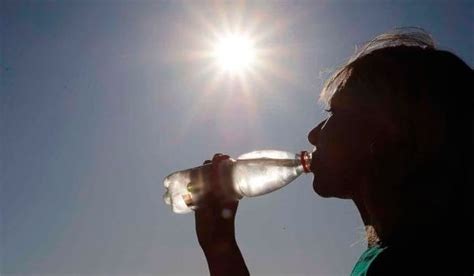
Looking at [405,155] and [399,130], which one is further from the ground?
[399,130]

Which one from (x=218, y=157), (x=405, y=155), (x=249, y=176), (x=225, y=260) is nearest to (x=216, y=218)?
(x=225, y=260)

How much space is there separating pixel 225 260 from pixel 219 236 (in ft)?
0.45

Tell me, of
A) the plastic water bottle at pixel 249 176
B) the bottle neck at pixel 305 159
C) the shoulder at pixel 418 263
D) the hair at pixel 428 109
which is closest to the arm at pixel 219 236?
the plastic water bottle at pixel 249 176

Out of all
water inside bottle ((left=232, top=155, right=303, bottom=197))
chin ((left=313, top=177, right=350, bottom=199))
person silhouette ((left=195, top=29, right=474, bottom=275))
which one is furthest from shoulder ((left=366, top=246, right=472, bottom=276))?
water inside bottle ((left=232, top=155, right=303, bottom=197))

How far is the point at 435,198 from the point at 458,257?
27 centimetres

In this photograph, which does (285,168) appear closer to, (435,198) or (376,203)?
(376,203)

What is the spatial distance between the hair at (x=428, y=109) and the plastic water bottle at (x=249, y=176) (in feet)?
2.57

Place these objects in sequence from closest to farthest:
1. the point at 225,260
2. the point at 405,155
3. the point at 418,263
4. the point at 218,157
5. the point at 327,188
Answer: the point at 418,263 < the point at 405,155 < the point at 327,188 < the point at 225,260 < the point at 218,157

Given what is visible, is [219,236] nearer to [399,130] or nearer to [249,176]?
[249,176]

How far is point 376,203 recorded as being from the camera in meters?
2.08

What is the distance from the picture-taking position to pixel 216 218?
2.69m

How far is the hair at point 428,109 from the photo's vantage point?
1849mm

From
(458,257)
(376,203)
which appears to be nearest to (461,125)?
(376,203)

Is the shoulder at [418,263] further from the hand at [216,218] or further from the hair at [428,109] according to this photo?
the hand at [216,218]
